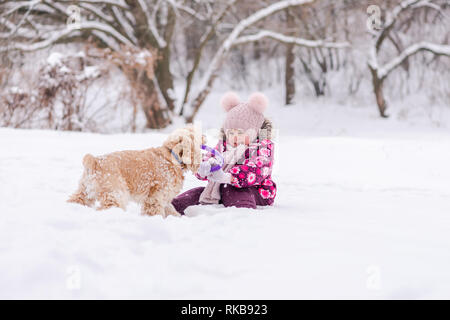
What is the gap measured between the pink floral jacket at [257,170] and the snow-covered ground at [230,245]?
173mm

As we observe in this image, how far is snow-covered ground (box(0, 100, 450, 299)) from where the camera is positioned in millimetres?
1564

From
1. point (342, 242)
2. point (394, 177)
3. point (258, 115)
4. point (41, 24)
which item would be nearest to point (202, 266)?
point (342, 242)

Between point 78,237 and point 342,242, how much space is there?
4.41 feet

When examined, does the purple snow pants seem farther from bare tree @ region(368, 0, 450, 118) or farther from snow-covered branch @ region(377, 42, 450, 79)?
snow-covered branch @ region(377, 42, 450, 79)

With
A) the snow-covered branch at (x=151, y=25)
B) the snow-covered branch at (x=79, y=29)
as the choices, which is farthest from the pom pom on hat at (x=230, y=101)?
the snow-covered branch at (x=151, y=25)

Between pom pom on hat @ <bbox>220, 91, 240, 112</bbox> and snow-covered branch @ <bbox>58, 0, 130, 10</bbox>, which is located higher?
snow-covered branch @ <bbox>58, 0, 130, 10</bbox>

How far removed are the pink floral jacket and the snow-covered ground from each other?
173 mm

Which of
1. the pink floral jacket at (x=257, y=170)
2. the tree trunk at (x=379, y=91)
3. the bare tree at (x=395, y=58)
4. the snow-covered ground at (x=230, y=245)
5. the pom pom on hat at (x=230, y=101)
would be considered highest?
the bare tree at (x=395, y=58)

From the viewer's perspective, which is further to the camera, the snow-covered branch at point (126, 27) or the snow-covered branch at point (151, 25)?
the snow-covered branch at point (126, 27)

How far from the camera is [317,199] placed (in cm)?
355

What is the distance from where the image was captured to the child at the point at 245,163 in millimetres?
3127

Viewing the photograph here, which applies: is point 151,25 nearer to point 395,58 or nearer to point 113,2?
point 113,2

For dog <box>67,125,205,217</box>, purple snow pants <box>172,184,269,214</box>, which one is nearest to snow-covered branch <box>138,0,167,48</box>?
purple snow pants <box>172,184,269,214</box>

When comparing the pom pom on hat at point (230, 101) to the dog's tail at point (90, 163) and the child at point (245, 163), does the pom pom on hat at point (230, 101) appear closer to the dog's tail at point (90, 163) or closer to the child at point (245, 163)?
the child at point (245, 163)
